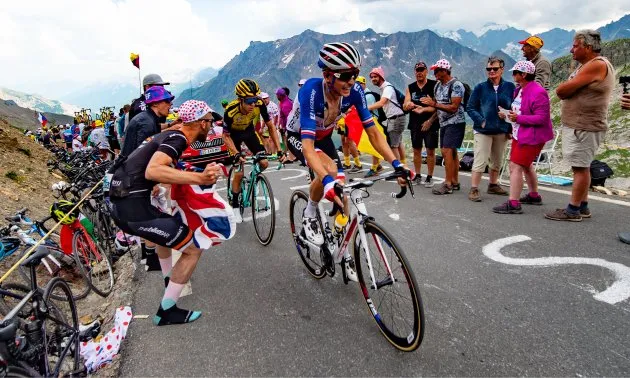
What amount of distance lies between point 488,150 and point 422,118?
1.76m

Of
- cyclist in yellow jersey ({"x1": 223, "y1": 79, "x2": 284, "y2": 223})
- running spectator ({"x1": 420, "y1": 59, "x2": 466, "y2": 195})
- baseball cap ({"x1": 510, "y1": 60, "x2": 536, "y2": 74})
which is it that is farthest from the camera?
running spectator ({"x1": 420, "y1": 59, "x2": 466, "y2": 195})

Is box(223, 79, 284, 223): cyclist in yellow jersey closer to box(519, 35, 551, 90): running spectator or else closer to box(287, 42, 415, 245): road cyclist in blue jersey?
box(287, 42, 415, 245): road cyclist in blue jersey

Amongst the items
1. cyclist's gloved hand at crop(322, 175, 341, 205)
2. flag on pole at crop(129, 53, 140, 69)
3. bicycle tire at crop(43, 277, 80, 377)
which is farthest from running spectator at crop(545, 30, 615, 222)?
flag on pole at crop(129, 53, 140, 69)

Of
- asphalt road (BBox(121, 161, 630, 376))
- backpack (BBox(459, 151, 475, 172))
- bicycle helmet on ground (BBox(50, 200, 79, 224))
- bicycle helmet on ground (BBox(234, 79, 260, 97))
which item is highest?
bicycle helmet on ground (BBox(234, 79, 260, 97))

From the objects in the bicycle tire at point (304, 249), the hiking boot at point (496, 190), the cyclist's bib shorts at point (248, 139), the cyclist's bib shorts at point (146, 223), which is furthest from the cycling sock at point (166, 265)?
the hiking boot at point (496, 190)

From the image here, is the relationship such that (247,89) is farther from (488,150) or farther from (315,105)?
(488,150)

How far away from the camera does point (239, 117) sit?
246 inches

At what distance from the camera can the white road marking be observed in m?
3.34

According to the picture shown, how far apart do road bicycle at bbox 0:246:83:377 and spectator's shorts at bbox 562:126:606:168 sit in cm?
636

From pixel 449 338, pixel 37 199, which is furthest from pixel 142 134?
pixel 37 199

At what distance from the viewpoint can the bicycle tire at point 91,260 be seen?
4.62m

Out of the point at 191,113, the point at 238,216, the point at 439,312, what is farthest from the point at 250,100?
the point at 439,312

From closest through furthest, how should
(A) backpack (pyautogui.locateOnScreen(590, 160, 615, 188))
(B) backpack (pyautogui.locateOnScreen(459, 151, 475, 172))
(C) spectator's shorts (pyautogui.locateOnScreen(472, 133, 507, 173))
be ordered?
1. (A) backpack (pyautogui.locateOnScreen(590, 160, 615, 188))
2. (C) spectator's shorts (pyautogui.locateOnScreen(472, 133, 507, 173))
3. (B) backpack (pyautogui.locateOnScreen(459, 151, 475, 172))

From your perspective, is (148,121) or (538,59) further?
(538,59)
